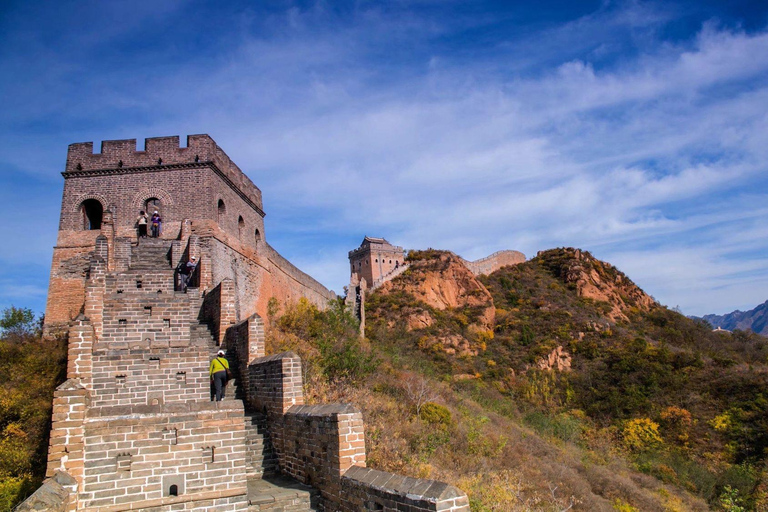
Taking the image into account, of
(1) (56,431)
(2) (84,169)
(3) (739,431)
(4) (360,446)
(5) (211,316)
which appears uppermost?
(2) (84,169)

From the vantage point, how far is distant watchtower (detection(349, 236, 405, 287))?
49125 millimetres

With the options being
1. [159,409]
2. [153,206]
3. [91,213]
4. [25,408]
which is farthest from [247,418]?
[91,213]

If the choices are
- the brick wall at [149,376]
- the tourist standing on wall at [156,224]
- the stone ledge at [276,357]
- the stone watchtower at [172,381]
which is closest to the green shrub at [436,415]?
the stone watchtower at [172,381]

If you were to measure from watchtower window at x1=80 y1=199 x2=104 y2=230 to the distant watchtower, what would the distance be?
33.7 metres

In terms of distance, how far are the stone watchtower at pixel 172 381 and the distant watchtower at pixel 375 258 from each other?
34170 mm

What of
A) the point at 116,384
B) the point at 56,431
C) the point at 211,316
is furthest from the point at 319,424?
the point at 211,316

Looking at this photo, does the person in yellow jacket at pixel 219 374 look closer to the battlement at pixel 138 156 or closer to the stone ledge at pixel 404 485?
the stone ledge at pixel 404 485

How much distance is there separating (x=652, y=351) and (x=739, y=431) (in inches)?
309

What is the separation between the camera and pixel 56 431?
5.92m

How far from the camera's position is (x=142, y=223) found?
13.4 meters

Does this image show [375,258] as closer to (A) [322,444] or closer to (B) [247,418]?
(B) [247,418]

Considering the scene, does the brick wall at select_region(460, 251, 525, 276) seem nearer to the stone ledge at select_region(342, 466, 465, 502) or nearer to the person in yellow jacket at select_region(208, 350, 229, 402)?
the person in yellow jacket at select_region(208, 350, 229, 402)

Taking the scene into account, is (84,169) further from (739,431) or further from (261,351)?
(739,431)

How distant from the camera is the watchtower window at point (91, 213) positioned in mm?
14078
